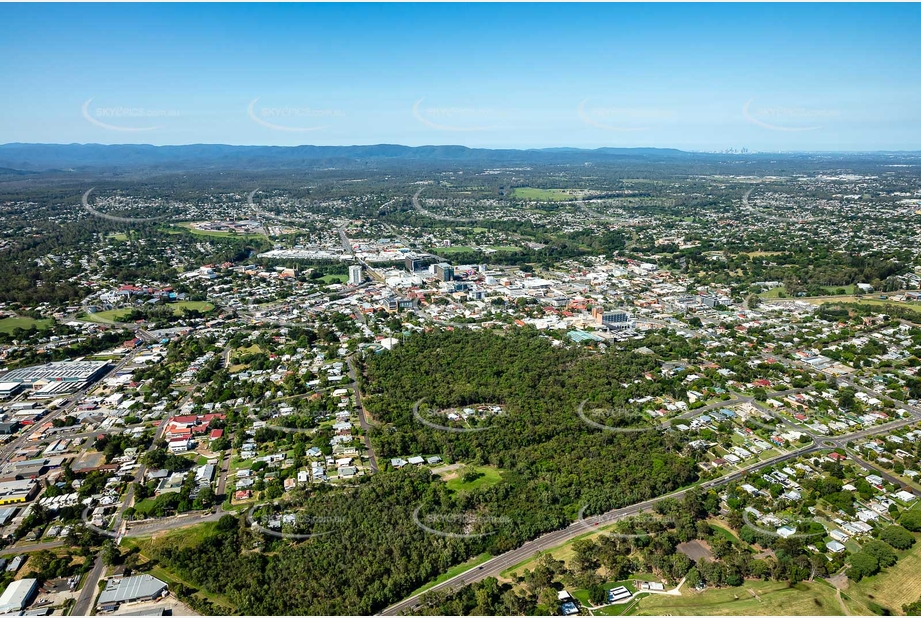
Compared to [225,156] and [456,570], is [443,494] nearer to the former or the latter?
[456,570]

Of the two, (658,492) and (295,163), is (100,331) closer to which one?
(658,492)

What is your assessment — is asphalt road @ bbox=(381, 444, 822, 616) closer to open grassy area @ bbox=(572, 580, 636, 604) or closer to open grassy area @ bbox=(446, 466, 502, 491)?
open grassy area @ bbox=(572, 580, 636, 604)

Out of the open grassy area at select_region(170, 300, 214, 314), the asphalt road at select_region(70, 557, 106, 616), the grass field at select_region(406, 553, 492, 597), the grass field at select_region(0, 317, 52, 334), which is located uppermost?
the open grassy area at select_region(170, 300, 214, 314)

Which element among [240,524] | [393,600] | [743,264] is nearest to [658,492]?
[393,600]

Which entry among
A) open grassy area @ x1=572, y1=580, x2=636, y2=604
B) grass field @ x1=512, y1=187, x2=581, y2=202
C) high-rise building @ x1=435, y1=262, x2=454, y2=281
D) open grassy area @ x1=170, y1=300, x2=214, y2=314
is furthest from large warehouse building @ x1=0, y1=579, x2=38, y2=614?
grass field @ x1=512, y1=187, x2=581, y2=202

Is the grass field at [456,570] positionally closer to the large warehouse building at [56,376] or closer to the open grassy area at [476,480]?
the open grassy area at [476,480]

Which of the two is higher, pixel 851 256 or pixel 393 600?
pixel 851 256
